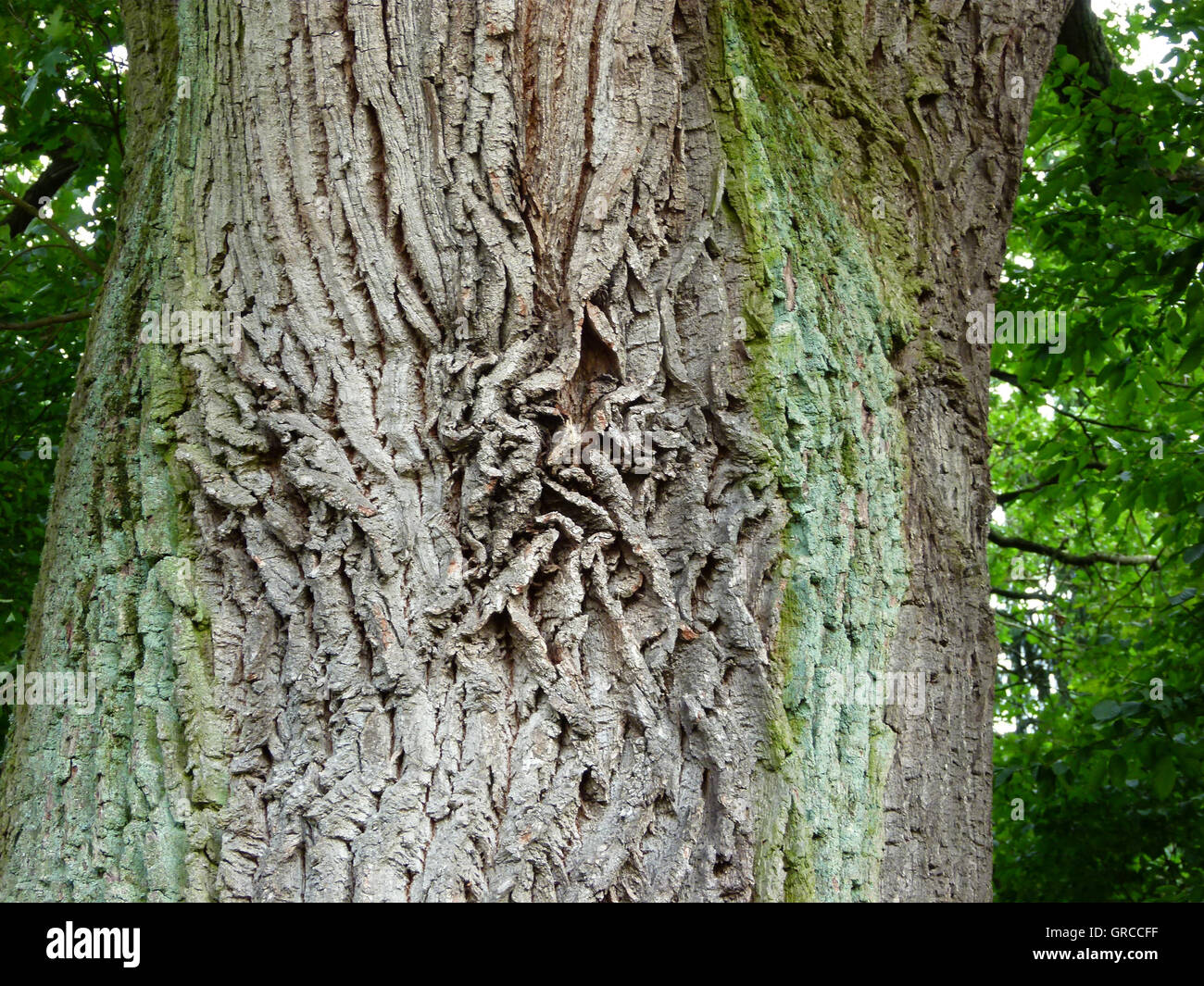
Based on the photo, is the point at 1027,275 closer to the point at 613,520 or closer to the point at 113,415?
the point at 613,520

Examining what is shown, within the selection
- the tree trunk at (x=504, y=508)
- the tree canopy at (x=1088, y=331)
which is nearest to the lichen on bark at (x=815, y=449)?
the tree trunk at (x=504, y=508)

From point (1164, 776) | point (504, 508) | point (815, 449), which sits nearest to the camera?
point (504, 508)

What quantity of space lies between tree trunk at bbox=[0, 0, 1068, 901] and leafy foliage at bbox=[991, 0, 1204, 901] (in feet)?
7.53

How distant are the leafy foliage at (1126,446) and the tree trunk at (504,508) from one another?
2294 millimetres

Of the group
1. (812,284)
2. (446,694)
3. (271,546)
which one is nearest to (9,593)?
(271,546)

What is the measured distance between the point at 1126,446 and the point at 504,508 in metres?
4.89

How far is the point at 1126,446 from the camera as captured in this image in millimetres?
5547

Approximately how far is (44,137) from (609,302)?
401 cm

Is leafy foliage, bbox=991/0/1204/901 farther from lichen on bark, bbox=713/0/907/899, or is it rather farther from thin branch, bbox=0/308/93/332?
thin branch, bbox=0/308/93/332

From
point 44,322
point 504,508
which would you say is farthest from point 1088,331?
point 44,322

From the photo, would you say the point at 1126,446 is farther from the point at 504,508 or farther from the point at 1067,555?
the point at 504,508

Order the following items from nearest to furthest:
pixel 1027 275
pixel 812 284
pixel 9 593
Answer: pixel 812 284, pixel 9 593, pixel 1027 275

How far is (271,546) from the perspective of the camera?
1887 mm

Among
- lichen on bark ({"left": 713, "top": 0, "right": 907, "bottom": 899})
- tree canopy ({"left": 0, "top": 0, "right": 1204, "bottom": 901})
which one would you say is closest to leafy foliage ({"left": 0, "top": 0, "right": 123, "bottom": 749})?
tree canopy ({"left": 0, "top": 0, "right": 1204, "bottom": 901})
